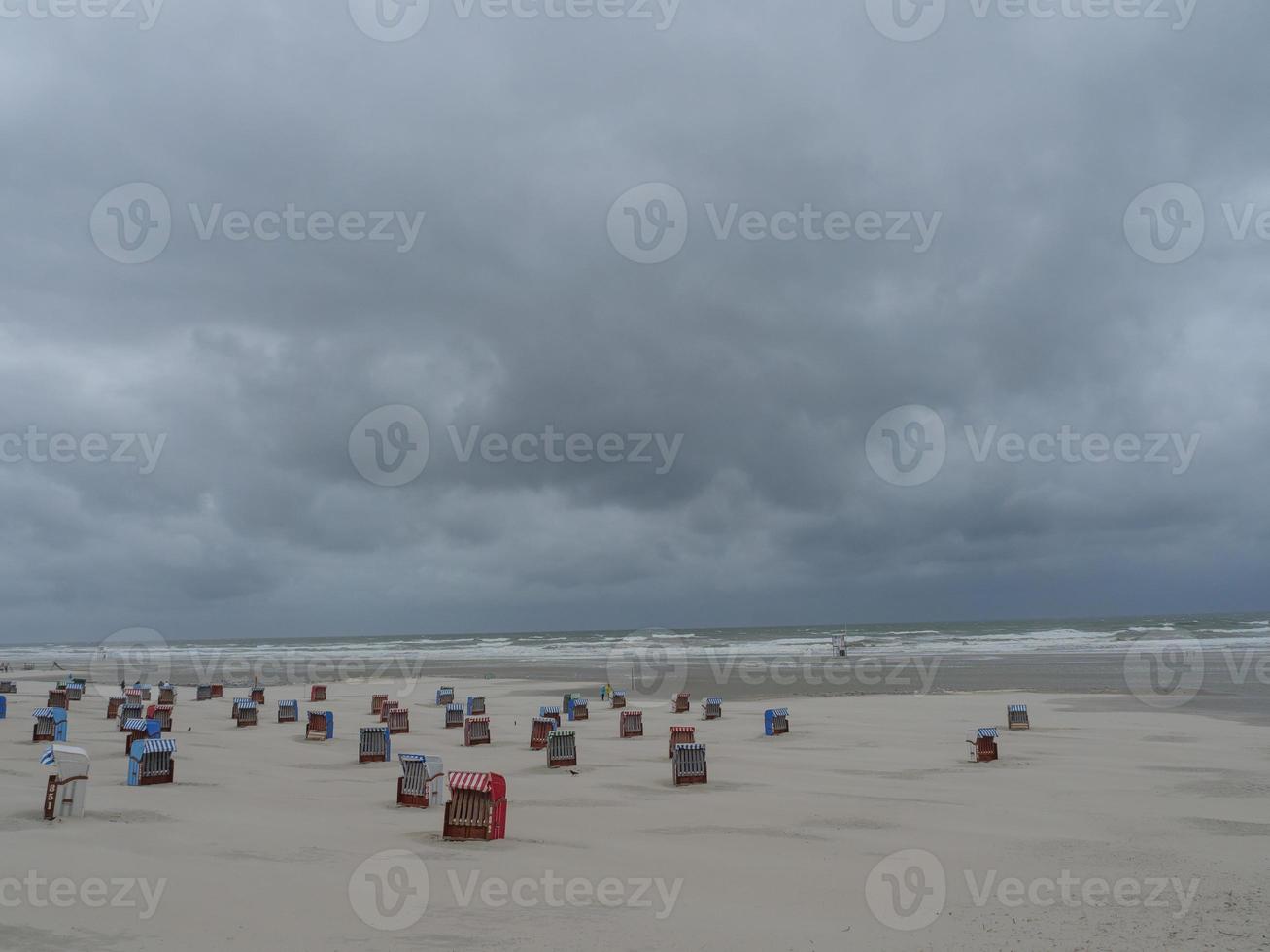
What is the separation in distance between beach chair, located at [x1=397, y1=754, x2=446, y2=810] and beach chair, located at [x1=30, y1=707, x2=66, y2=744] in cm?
1201

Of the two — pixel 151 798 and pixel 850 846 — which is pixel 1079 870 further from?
pixel 151 798

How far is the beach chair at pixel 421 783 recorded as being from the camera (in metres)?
13.7

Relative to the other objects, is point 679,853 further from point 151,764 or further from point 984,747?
point 984,747

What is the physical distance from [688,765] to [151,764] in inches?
374

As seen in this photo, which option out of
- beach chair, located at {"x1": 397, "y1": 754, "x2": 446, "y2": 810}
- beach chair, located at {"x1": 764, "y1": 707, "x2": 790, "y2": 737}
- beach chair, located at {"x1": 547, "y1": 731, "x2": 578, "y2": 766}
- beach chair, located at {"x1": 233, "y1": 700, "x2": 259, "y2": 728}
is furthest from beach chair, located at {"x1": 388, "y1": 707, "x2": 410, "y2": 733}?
beach chair, located at {"x1": 397, "y1": 754, "x2": 446, "y2": 810}

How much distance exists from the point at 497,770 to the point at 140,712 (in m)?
13.3

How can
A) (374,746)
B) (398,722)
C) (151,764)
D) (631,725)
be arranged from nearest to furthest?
(151,764), (374,746), (631,725), (398,722)

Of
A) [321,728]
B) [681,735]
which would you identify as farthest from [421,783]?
[321,728]

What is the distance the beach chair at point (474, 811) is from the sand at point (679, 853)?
0.35 meters

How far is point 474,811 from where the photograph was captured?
11320 mm

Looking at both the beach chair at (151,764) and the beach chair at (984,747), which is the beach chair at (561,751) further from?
the beach chair at (984,747)

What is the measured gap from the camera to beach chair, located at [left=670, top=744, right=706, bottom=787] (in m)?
16.1

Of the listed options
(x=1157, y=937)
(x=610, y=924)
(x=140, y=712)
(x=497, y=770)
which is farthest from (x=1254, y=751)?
(x=140, y=712)

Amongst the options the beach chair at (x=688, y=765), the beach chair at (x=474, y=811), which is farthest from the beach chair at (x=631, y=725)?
the beach chair at (x=474, y=811)
